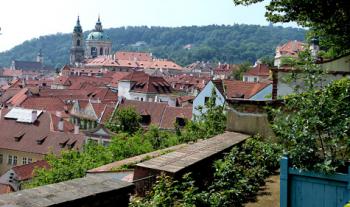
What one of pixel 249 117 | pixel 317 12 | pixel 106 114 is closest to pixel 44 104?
pixel 106 114

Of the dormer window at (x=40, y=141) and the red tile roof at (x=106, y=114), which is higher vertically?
the red tile roof at (x=106, y=114)

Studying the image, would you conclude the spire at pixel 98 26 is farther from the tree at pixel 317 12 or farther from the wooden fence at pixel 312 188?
the wooden fence at pixel 312 188

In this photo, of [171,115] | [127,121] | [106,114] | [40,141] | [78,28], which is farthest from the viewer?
[78,28]

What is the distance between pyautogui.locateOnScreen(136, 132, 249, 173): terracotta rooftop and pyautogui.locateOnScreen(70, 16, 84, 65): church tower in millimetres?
168284

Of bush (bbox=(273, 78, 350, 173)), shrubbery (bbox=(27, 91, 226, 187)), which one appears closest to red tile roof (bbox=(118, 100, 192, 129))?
shrubbery (bbox=(27, 91, 226, 187))

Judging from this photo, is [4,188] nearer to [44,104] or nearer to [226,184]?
[226,184]

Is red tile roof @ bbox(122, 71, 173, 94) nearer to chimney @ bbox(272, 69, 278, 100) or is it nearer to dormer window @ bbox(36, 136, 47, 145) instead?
dormer window @ bbox(36, 136, 47, 145)

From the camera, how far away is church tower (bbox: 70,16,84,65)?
173250 mm

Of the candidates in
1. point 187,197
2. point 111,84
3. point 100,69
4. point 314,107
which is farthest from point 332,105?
point 100,69

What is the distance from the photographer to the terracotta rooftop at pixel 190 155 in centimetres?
649

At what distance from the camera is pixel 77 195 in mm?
4637

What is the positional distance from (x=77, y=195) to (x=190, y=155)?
113 inches

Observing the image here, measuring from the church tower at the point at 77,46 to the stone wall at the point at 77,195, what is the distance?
171 metres

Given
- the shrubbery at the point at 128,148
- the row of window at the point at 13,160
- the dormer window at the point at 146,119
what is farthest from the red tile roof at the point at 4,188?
the dormer window at the point at 146,119
